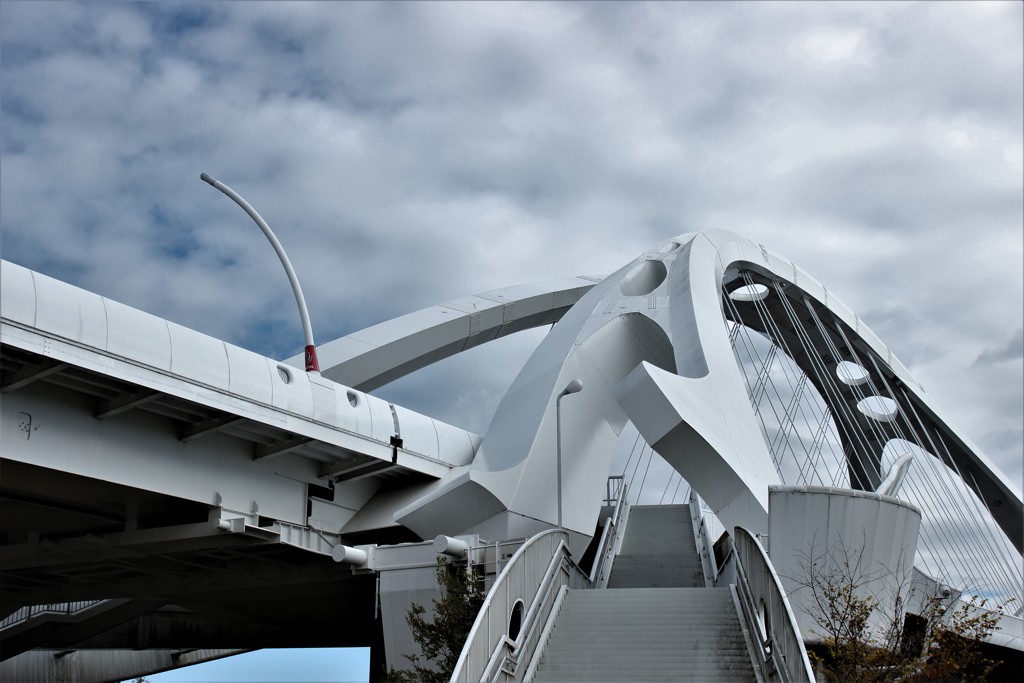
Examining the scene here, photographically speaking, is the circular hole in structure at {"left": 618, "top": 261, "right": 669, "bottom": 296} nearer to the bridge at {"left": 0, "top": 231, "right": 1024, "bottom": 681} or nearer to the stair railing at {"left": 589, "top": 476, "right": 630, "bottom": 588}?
the bridge at {"left": 0, "top": 231, "right": 1024, "bottom": 681}

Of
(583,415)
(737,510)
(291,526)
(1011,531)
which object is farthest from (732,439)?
(1011,531)

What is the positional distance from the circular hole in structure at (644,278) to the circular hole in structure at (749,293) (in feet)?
15.2

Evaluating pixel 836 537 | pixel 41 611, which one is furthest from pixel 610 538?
pixel 41 611

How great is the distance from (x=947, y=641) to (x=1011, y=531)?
2126 centimetres

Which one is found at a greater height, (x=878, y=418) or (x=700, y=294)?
(x=700, y=294)

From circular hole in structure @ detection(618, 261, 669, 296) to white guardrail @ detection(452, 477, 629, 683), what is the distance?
46.3 feet

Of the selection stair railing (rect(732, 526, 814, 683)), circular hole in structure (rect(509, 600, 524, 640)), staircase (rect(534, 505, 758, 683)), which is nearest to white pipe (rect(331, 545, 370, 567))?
staircase (rect(534, 505, 758, 683))

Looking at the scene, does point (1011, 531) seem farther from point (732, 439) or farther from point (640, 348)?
point (732, 439)

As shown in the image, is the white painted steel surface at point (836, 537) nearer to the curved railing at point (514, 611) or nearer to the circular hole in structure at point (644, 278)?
the curved railing at point (514, 611)

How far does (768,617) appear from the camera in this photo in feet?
→ 43.5

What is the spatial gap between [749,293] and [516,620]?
23.6 metres

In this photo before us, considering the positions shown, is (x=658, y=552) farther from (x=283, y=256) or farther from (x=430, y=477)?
(x=283, y=256)

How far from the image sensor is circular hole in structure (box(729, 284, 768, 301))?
3553cm

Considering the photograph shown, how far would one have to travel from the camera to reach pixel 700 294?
2848cm
